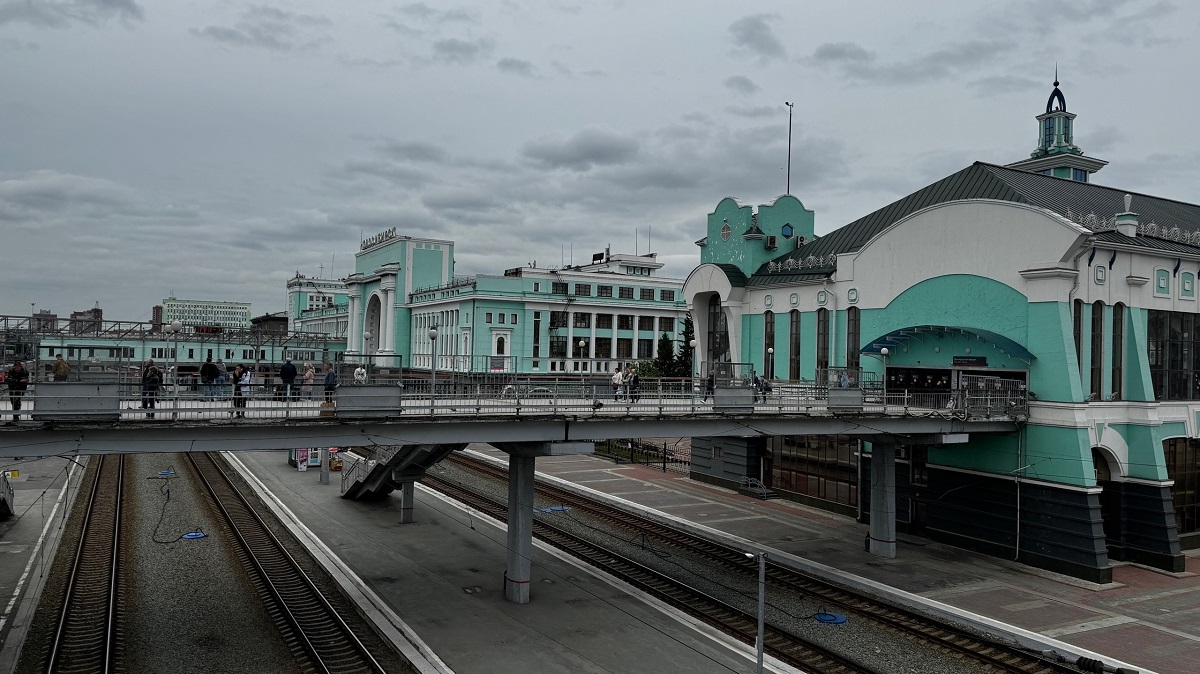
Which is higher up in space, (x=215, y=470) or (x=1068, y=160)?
(x=1068, y=160)

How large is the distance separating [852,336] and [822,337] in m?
2.02

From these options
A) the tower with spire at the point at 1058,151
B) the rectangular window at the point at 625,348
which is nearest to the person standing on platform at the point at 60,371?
the tower with spire at the point at 1058,151

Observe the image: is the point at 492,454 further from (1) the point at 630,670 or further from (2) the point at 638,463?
(1) the point at 630,670

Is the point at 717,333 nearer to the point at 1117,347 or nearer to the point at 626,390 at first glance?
the point at 1117,347

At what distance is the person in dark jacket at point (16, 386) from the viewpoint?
17.2 meters

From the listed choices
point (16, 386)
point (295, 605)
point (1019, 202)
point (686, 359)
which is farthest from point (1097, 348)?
point (686, 359)

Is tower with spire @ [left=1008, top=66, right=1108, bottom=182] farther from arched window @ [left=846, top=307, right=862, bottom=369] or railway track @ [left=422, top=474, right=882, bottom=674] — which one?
railway track @ [left=422, top=474, right=882, bottom=674]

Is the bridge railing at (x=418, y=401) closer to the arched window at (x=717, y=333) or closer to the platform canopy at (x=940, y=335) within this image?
the platform canopy at (x=940, y=335)

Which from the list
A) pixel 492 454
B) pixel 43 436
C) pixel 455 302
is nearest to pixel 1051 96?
pixel 492 454

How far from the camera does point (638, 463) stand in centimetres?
5719

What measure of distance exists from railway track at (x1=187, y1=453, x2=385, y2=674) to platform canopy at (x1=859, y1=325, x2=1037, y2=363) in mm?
26183

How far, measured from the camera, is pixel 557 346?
319ft

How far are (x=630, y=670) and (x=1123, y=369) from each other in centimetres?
2566

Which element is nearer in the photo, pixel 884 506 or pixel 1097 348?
pixel 884 506
